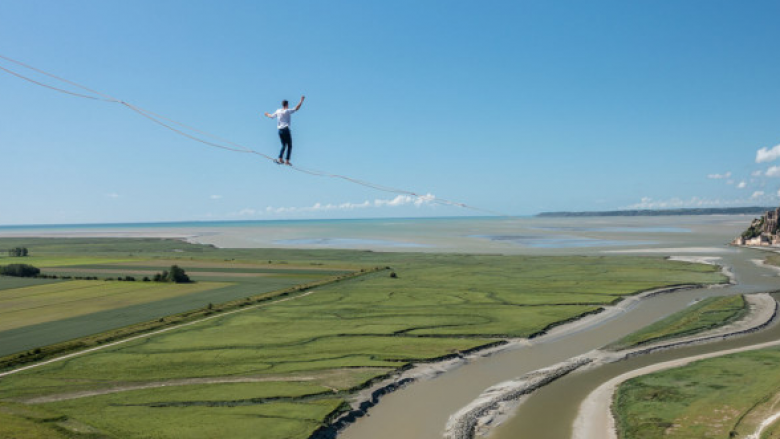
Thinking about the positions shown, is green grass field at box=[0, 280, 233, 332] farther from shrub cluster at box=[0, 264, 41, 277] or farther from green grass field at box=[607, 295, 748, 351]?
green grass field at box=[607, 295, 748, 351]

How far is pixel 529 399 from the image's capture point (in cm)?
2716

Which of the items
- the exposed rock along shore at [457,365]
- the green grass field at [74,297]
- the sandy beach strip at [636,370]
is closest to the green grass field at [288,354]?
the exposed rock along shore at [457,365]

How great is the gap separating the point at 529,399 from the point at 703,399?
298 inches

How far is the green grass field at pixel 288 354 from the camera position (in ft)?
76.1

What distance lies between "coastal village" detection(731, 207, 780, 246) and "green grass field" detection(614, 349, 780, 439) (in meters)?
100

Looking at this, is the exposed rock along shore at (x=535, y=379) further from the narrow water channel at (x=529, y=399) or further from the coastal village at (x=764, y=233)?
the coastal village at (x=764, y=233)

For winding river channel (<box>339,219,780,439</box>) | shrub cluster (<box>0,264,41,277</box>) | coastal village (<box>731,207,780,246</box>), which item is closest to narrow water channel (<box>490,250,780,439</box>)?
winding river channel (<box>339,219,780,439</box>)

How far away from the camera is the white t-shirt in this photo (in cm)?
2053

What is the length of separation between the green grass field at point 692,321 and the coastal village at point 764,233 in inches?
3064

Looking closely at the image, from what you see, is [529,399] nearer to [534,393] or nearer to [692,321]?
[534,393]

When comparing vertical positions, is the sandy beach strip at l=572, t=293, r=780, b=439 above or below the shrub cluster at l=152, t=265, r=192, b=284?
below

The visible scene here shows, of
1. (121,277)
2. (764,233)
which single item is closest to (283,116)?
(121,277)

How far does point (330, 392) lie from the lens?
27.1 meters

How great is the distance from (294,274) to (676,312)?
47481 millimetres
